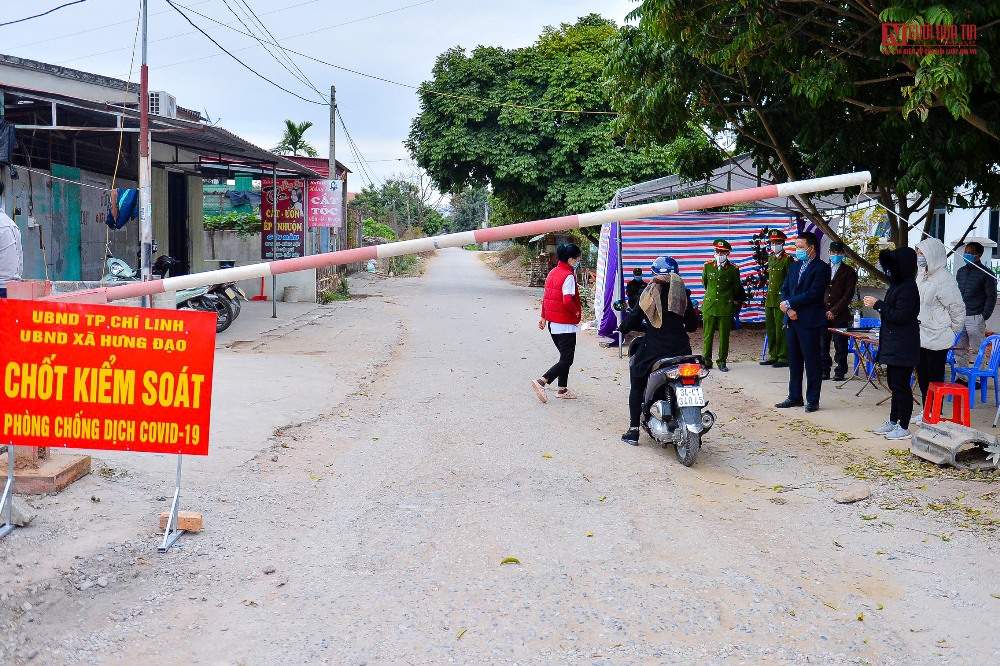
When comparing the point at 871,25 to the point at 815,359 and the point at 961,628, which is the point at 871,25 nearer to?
the point at 815,359

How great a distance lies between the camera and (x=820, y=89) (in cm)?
816

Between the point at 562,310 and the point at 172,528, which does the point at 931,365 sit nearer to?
the point at 562,310

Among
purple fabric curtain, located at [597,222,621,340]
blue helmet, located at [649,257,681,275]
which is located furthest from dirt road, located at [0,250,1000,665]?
purple fabric curtain, located at [597,222,621,340]

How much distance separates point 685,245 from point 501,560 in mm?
12729

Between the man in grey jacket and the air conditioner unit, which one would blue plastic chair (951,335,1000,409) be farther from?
the air conditioner unit

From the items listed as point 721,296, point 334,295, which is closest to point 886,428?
point 721,296

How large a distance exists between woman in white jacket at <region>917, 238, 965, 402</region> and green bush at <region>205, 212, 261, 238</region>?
869 inches

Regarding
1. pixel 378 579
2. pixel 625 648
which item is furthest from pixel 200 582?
pixel 625 648

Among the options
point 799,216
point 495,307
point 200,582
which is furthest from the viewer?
point 495,307

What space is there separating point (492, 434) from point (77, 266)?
10.9 m

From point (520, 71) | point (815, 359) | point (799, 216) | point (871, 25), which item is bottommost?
point (815, 359)

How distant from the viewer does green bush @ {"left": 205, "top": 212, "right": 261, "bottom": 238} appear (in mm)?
27203

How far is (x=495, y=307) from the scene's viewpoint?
24547 mm

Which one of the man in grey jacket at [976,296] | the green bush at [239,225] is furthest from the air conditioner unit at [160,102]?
the man in grey jacket at [976,296]
